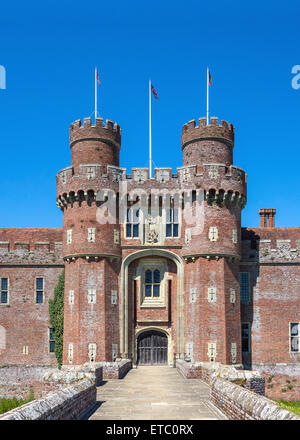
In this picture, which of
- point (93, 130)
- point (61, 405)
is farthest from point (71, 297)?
point (61, 405)

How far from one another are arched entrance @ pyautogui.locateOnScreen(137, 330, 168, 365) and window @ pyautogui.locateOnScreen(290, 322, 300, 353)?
27.2 ft

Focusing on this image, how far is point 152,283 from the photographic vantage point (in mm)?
33531

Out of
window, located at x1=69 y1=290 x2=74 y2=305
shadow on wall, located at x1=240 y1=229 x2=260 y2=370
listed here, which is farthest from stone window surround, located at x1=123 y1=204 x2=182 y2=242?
shadow on wall, located at x1=240 y1=229 x2=260 y2=370

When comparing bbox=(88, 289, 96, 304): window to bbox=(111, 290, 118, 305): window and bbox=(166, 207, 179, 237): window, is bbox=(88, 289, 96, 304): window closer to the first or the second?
bbox=(111, 290, 118, 305): window

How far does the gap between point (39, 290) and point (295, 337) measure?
1732cm

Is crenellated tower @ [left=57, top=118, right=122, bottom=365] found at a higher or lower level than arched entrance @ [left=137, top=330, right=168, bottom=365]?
higher

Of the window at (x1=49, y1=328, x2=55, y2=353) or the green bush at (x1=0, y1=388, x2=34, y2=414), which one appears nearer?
the green bush at (x1=0, y1=388, x2=34, y2=414)

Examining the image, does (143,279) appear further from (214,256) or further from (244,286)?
(244,286)

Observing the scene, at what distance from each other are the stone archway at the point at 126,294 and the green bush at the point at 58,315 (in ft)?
15.9

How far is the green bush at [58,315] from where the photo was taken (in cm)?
3431

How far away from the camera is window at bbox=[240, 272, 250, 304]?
3453cm

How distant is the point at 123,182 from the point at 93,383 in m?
17.2

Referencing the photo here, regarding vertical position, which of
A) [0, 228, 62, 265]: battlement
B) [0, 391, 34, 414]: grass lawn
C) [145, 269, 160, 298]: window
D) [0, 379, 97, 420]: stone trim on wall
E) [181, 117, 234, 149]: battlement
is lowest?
[0, 391, 34, 414]: grass lawn
